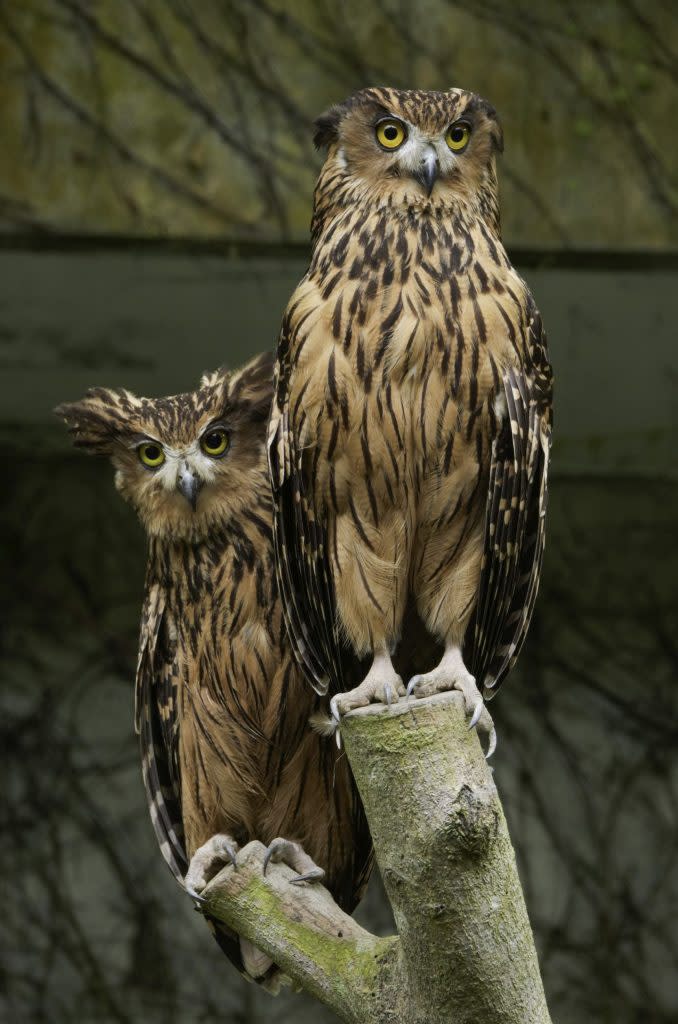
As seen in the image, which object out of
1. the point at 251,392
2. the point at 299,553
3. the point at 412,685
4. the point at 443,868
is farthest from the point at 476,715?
the point at 251,392

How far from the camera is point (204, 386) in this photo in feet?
7.31

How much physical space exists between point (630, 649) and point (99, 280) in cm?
247

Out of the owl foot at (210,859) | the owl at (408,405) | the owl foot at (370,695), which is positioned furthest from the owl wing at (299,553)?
the owl foot at (210,859)

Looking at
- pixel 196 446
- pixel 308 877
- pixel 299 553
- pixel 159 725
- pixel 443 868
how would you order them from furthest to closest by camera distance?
1. pixel 159 725
2. pixel 196 446
3. pixel 308 877
4. pixel 299 553
5. pixel 443 868

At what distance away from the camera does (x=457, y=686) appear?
1791 millimetres

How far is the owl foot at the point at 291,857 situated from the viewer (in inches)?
81.4

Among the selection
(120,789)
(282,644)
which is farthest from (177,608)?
(120,789)

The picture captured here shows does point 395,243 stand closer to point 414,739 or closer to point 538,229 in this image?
point 414,739

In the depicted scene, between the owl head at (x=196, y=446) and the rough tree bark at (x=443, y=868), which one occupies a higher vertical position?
the owl head at (x=196, y=446)

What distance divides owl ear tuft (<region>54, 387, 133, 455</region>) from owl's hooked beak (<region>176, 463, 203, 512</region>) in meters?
0.15

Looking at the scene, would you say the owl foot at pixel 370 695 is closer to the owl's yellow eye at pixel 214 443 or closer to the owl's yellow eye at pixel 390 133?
the owl's yellow eye at pixel 214 443

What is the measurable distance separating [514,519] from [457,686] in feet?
0.81

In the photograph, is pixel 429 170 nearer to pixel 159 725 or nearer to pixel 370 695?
pixel 370 695

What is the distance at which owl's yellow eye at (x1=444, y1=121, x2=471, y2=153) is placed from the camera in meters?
1.85
